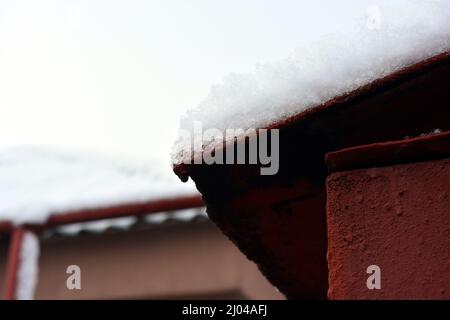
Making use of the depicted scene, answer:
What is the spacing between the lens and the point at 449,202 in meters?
1.00

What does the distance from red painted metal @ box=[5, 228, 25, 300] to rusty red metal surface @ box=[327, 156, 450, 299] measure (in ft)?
10.3

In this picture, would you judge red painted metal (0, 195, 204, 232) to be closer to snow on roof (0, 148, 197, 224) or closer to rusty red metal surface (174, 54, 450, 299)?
snow on roof (0, 148, 197, 224)

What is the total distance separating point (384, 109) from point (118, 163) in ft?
14.3

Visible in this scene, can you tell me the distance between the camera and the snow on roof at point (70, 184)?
394cm

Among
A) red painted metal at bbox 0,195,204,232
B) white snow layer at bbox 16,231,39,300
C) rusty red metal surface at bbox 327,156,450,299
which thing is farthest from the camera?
white snow layer at bbox 16,231,39,300

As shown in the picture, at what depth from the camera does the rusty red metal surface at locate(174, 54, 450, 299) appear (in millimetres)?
1065

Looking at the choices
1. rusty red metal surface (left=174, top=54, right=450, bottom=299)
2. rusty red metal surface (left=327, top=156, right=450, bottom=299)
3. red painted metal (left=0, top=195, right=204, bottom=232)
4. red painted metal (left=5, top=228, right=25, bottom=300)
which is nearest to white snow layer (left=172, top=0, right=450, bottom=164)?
rusty red metal surface (left=174, top=54, right=450, bottom=299)

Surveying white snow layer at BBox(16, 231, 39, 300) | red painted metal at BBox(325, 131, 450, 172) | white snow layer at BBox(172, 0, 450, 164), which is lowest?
red painted metal at BBox(325, 131, 450, 172)

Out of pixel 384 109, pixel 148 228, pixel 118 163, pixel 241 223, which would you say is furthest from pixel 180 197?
pixel 384 109

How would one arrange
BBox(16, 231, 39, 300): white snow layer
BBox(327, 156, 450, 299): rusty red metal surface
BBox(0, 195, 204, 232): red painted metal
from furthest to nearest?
BBox(16, 231, 39, 300): white snow layer < BBox(0, 195, 204, 232): red painted metal < BBox(327, 156, 450, 299): rusty red metal surface

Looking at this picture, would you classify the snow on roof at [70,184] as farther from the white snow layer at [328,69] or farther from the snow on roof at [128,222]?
the white snow layer at [328,69]

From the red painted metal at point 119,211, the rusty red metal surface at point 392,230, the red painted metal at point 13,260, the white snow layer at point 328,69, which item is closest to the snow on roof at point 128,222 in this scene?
the red painted metal at point 119,211

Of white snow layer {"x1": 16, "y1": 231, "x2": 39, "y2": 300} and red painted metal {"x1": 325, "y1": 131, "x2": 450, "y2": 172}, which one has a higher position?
white snow layer {"x1": 16, "y1": 231, "x2": 39, "y2": 300}

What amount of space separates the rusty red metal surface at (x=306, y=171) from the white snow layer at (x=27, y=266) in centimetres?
276
